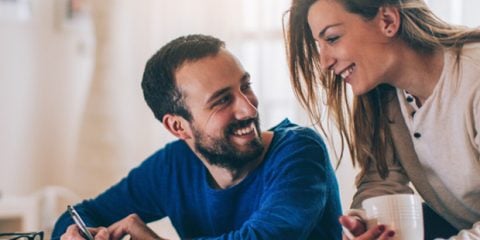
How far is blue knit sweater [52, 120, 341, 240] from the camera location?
1.21 metres

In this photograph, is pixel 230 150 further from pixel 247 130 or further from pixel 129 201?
pixel 129 201

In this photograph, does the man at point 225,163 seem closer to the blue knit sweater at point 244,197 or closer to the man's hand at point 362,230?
the blue knit sweater at point 244,197

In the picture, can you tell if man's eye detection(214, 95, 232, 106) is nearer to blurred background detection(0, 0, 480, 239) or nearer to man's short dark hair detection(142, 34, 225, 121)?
man's short dark hair detection(142, 34, 225, 121)

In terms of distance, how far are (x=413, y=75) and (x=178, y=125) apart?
0.48 m

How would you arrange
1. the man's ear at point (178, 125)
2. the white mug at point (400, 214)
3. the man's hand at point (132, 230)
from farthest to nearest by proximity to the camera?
the man's ear at point (178, 125) < the man's hand at point (132, 230) < the white mug at point (400, 214)

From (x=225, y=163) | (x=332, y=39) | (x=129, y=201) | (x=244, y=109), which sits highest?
(x=332, y=39)

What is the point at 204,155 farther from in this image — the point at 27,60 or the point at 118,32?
the point at 27,60

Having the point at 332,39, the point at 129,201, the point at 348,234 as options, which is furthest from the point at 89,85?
the point at 348,234

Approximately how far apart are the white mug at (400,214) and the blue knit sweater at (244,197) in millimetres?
176

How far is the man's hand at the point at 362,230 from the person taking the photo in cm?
106

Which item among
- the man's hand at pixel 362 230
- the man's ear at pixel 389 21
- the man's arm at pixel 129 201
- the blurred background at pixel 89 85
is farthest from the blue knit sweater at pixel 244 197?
the blurred background at pixel 89 85

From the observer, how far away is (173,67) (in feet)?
4.63

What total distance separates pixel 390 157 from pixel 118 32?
1520 mm

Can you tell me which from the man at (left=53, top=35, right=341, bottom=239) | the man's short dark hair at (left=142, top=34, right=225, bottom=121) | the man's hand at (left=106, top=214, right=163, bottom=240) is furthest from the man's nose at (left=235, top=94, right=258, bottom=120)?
the man's hand at (left=106, top=214, right=163, bottom=240)
